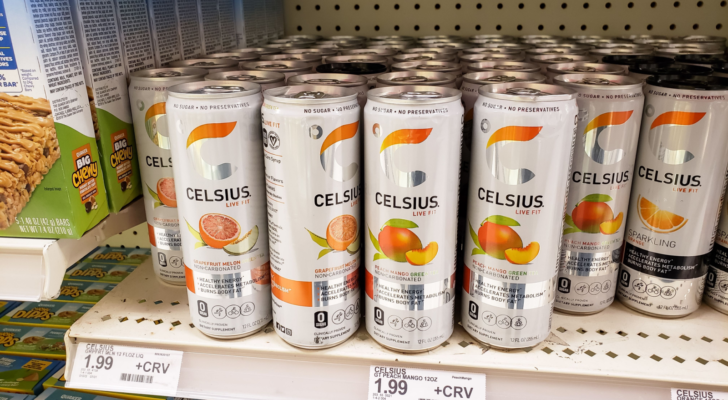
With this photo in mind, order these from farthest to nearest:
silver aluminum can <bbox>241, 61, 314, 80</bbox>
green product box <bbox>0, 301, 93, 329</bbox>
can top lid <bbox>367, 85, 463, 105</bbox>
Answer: green product box <bbox>0, 301, 93, 329</bbox>
silver aluminum can <bbox>241, 61, 314, 80</bbox>
can top lid <bbox>367, 85, 463, 105</bbox>

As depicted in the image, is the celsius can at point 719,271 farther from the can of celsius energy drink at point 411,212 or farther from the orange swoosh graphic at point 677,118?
the can of celsius energy drink at point 411,212

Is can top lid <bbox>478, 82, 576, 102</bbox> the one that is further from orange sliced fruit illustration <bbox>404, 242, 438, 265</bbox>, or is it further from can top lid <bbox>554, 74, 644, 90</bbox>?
orange sliced fruit illustration <bbox>404, 242, 438, 265</bbox>

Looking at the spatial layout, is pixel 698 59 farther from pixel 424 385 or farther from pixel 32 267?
pixel 32 267

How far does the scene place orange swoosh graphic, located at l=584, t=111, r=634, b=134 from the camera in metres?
0.88

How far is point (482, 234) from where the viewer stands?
0.88 meters

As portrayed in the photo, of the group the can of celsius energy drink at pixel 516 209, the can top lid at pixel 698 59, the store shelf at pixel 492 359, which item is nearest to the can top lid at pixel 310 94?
the can of celsius energy drink at pixel 516 209

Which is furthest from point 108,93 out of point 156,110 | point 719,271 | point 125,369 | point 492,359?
point 719,271

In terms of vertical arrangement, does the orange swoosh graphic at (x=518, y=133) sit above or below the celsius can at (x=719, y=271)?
above

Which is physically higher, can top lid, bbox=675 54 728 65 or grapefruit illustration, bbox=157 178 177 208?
can top lid, bbox=675 54 728 65

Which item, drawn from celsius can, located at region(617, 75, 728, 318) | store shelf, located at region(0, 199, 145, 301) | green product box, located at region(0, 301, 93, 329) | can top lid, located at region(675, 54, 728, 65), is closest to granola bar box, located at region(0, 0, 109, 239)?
store shelf, located at region(0, 199, 145, 301)

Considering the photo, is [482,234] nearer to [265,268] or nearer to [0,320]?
[265,268]

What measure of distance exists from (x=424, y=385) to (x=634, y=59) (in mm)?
872

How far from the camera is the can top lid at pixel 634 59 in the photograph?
3.86 feet

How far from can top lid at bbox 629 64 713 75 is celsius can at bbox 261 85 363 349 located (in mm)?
608
